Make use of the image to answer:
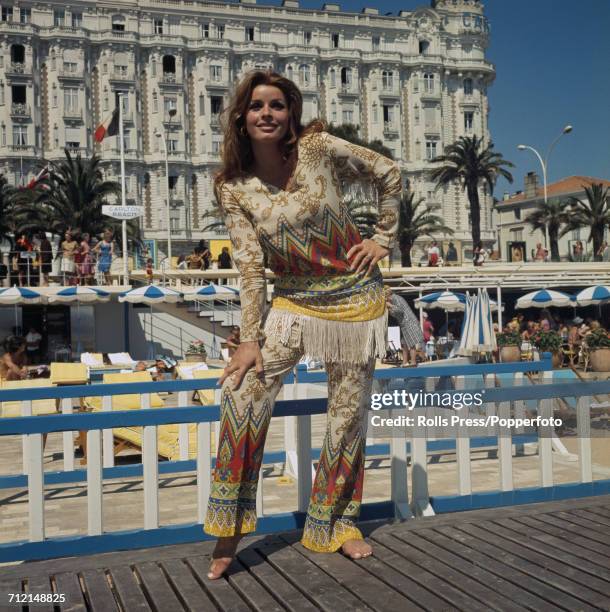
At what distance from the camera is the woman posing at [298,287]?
3.03 meters

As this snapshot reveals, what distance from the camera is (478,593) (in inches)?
104

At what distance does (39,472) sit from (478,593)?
1945 mm

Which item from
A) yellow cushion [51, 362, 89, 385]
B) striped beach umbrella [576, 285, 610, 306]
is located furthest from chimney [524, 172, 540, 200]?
yellow cushion [51, 362, 89, 385]

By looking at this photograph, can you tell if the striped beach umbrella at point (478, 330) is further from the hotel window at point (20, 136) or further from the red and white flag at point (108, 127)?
the hotel window at point (20, 136)

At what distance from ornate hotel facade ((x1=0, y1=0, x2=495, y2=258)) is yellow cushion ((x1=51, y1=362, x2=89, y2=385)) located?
4553 centimetres

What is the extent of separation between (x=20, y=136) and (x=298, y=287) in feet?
190

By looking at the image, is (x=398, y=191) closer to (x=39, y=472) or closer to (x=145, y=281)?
(x=39, y=472)

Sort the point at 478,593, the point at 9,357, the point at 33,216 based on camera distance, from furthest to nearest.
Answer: the point at 33,216 → the point at 9,357 → the point at 478,593

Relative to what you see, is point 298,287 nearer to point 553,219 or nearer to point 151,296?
point 151,296

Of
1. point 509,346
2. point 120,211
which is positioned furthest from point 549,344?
point 120,211

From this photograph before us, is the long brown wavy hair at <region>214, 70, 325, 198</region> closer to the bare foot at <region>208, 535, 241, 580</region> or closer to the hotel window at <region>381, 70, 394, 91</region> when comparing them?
the bare foot at <region>208, 535, 241, 580</region>

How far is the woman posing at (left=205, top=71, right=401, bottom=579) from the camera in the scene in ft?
9.93

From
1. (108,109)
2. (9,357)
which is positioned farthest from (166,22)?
(9,357)

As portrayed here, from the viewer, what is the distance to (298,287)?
3.17m
